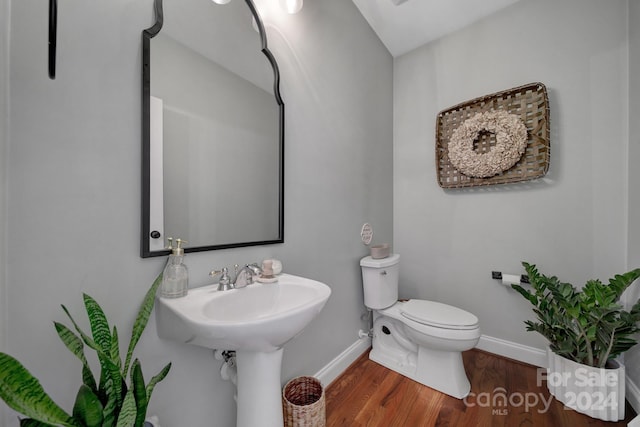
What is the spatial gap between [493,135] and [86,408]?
2.30 metres

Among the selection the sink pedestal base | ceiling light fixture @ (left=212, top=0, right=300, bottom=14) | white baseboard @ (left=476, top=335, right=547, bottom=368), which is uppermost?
ceiling light fixture @ (left=212, top=0, right=300, bottom=14)

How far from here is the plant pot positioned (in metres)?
1.21

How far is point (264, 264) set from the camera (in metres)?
1.06

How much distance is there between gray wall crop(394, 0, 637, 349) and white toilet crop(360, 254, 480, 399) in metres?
0.51

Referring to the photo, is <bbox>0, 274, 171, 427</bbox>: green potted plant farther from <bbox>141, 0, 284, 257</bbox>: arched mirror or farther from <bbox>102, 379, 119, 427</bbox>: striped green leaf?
<bbox>141, 0, 284, 257</bbox>: arched mirror

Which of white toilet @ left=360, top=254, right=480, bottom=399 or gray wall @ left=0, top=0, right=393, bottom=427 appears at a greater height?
gray wall @ left=0, top=0, right=393, bottom=427

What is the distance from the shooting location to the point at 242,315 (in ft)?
3.06

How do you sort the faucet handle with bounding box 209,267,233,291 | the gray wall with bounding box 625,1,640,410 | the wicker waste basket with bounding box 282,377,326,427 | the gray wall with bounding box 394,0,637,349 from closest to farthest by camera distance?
1. the faucet handle with bounding box 209,267,233,291
2. the wicker waste basket with bounding box 282,377,326,427
3. the gray wall with bounding box 625,1,640,410
4. the gray wall with bounding box 394,0,637,349

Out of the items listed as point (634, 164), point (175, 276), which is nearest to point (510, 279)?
point (634, 164)

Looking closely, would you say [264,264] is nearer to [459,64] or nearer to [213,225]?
[213,225]

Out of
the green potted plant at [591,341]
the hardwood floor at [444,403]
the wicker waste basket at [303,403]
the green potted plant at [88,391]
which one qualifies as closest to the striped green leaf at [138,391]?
the green potted plant at [88,391]

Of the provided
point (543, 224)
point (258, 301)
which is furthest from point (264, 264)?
point (543, 224)

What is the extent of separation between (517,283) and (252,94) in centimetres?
197

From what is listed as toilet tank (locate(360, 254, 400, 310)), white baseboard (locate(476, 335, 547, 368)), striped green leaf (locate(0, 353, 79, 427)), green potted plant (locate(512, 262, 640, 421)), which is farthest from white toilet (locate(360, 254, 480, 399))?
striped green leaf (locate(0, 353, 79, 427))
